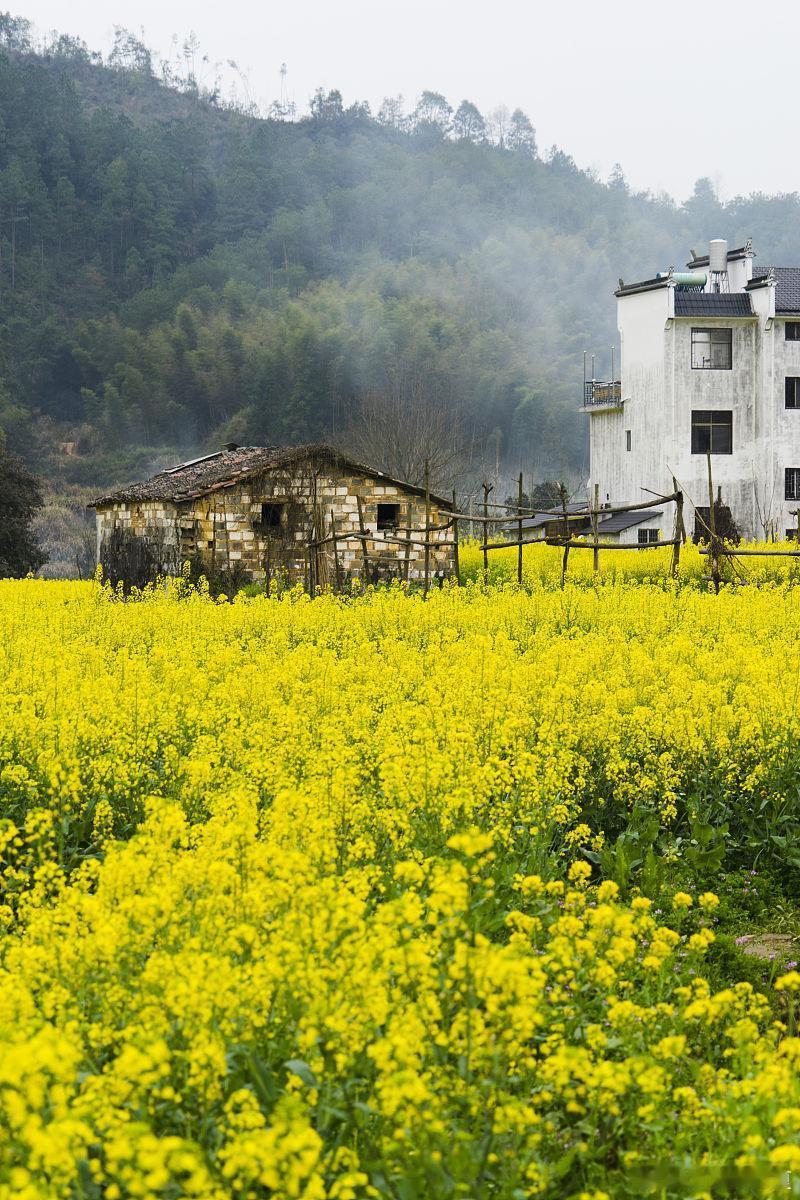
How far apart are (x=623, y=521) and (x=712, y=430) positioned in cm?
425

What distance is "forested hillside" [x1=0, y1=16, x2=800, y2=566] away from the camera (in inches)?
3265

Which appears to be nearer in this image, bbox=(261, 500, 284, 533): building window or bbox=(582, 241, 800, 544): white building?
bbox=(261, 500, 284, 533): building window

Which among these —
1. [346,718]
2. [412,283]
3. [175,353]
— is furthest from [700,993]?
[412,283]

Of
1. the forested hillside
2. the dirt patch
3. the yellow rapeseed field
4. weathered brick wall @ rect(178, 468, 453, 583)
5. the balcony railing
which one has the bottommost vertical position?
the dirt patch

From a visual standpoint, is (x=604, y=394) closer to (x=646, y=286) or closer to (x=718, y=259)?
(x=646, y=286)

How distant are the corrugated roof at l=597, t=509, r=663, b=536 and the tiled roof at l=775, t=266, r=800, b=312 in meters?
7.66

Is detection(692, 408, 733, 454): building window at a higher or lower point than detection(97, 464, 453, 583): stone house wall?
higher

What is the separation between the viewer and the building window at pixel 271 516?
27672 millimetres

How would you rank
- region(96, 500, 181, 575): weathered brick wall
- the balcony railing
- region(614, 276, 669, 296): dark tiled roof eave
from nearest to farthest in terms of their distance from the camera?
region(96, 500, 181, 575): weathered brick wall, region(614, 276, 669, 296): dark tiled roof eave, the balcony railing

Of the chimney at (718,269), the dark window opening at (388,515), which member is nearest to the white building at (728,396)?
the chimney at (718,269)

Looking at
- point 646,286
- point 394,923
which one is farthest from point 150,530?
point 394,923

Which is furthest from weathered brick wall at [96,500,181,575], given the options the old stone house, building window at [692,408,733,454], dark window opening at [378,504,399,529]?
building window at [692,408,733,454]

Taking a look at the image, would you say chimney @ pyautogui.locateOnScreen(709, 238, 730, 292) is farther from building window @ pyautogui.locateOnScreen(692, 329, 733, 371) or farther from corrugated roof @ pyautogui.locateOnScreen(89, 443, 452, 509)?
corrugated roof @ pyautogui.locateOnScreen(89, 443, 452, 509)

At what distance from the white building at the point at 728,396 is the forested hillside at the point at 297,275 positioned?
29.7 m
